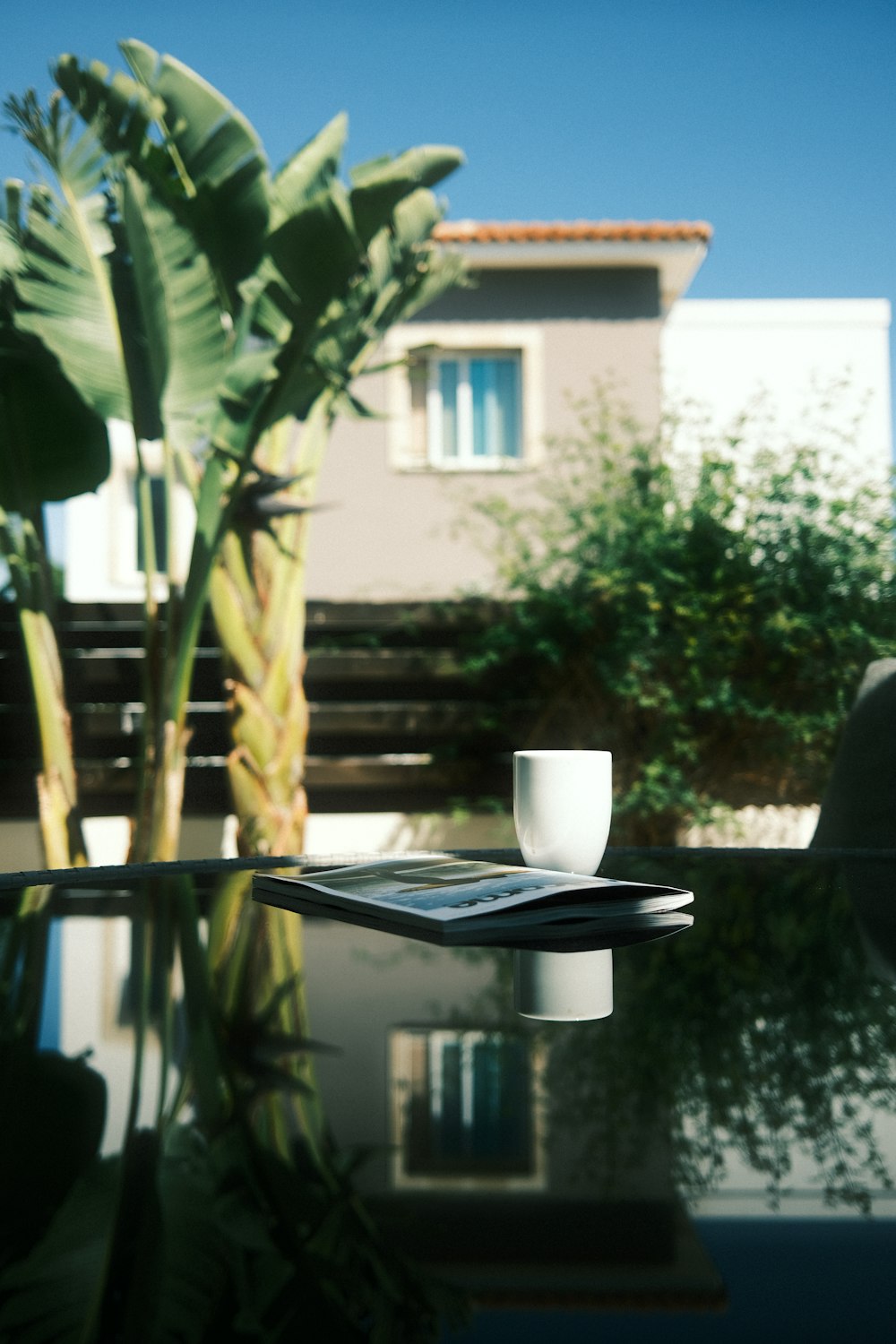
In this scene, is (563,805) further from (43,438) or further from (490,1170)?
(43,438)

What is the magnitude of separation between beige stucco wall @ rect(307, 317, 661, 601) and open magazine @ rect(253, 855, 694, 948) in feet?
18.9

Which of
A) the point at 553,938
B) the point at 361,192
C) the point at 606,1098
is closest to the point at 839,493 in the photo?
the point at 361,192

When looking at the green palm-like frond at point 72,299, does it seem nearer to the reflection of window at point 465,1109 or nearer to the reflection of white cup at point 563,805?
the reflection of white cup at point 563,805

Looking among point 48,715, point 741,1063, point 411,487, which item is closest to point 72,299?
point 48,715

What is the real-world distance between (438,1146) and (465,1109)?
4cm

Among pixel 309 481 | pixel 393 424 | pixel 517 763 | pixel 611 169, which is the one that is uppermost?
pixel 611 169

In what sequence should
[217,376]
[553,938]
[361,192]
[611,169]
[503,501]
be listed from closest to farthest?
[553,938]
[361,192]
[217,376]
[503,501]
[611,169]

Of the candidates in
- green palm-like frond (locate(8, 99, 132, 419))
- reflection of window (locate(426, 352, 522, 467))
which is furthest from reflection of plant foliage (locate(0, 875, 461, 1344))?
reflection of window (locate(426, 352, 522, 467))

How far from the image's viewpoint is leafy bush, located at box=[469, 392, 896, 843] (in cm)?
395

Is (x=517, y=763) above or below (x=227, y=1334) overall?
above

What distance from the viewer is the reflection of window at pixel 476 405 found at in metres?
7.14

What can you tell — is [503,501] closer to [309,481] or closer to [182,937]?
[309,481]

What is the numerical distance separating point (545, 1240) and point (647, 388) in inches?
275

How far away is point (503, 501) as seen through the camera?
438cm
